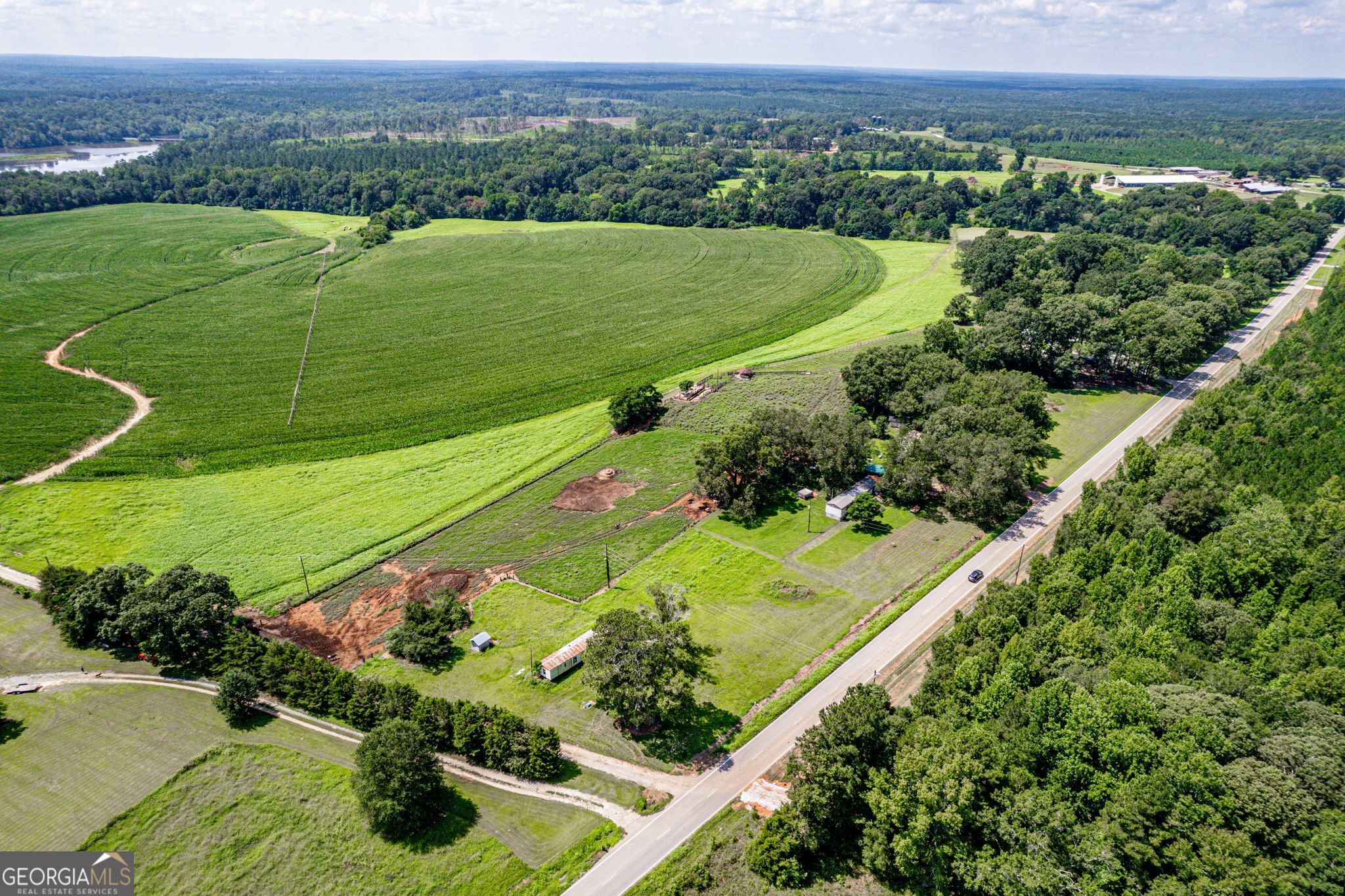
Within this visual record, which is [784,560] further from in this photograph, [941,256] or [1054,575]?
[941,256]

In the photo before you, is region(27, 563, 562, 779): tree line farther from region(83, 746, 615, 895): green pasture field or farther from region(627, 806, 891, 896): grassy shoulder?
region(627, 806, 891, 896): grassy shoulder

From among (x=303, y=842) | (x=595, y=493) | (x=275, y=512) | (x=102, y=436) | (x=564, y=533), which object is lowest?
(x=303, y=842)

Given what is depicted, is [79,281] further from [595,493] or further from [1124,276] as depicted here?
[1124,276]

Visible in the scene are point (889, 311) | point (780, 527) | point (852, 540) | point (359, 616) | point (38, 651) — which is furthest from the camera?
point (889, 311)

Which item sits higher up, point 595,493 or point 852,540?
point 595,493

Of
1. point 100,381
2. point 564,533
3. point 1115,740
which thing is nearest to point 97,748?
point 564,533

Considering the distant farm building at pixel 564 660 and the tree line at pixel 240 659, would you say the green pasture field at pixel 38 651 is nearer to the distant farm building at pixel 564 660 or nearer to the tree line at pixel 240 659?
the tree line at pixel 240 659
